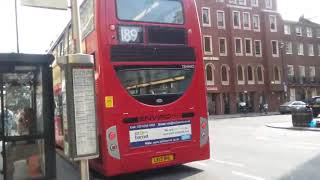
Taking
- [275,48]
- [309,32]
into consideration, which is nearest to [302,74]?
[275,48]

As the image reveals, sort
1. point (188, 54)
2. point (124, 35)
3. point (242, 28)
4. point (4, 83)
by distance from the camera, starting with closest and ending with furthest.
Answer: point (4, 83), point (124, 35), point (188, 54), point (242, 28)

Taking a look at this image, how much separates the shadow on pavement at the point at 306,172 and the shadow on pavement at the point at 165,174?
210 centimetres

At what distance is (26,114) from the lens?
835 cm

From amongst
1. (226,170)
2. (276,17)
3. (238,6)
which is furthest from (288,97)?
(226,170)

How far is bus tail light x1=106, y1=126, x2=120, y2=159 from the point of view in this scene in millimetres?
8609

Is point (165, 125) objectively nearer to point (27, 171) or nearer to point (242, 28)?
point (27, 171)

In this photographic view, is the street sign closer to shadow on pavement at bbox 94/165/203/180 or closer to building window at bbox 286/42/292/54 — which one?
shadow on pavement at bbox 94/165/203/180

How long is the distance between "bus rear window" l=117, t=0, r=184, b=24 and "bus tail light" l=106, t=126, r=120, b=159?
229 cm

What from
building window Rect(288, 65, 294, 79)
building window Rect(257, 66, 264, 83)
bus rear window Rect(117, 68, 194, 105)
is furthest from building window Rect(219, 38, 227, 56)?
bus rear window Rect(117, 68, 194, 105)

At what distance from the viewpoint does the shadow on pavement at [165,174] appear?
950 cm

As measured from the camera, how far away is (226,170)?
9.62m

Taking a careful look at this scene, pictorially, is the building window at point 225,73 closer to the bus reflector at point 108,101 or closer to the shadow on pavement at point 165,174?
the shadow on pavement at point 165,174

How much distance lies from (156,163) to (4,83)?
3400 mm

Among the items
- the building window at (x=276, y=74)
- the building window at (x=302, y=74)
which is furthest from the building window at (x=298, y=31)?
the building window at (x=276, y=74)
